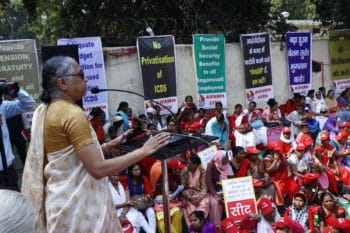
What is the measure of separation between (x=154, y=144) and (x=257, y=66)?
9577mm

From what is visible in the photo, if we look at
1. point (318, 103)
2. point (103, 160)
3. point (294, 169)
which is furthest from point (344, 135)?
point (103, 160)

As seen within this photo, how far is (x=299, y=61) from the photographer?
41.1 feet

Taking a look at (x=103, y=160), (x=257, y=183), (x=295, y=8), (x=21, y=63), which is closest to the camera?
(x=103, y=160)

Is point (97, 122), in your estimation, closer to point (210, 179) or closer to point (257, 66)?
point (210, 179)

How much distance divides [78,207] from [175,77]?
7.91 meters

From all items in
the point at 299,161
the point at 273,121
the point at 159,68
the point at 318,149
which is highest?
the point at 159,68

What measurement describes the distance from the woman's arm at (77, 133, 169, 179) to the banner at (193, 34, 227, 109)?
8.08 m

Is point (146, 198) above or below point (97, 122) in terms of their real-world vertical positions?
below

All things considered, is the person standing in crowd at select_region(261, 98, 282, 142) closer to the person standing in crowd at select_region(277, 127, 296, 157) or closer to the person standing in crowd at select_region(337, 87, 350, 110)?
the person standing in crowd at select_region(277, 127, 296, 157)

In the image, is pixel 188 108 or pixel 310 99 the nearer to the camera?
pixel 188 108

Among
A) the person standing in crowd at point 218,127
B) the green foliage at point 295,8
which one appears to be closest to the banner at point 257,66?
the person standing in crowd at point 218,127

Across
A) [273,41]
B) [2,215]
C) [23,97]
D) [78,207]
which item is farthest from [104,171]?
[273,41]

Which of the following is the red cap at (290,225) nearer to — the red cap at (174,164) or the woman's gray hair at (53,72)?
the red cap at (174,164)

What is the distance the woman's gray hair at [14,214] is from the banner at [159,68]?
319 inches
